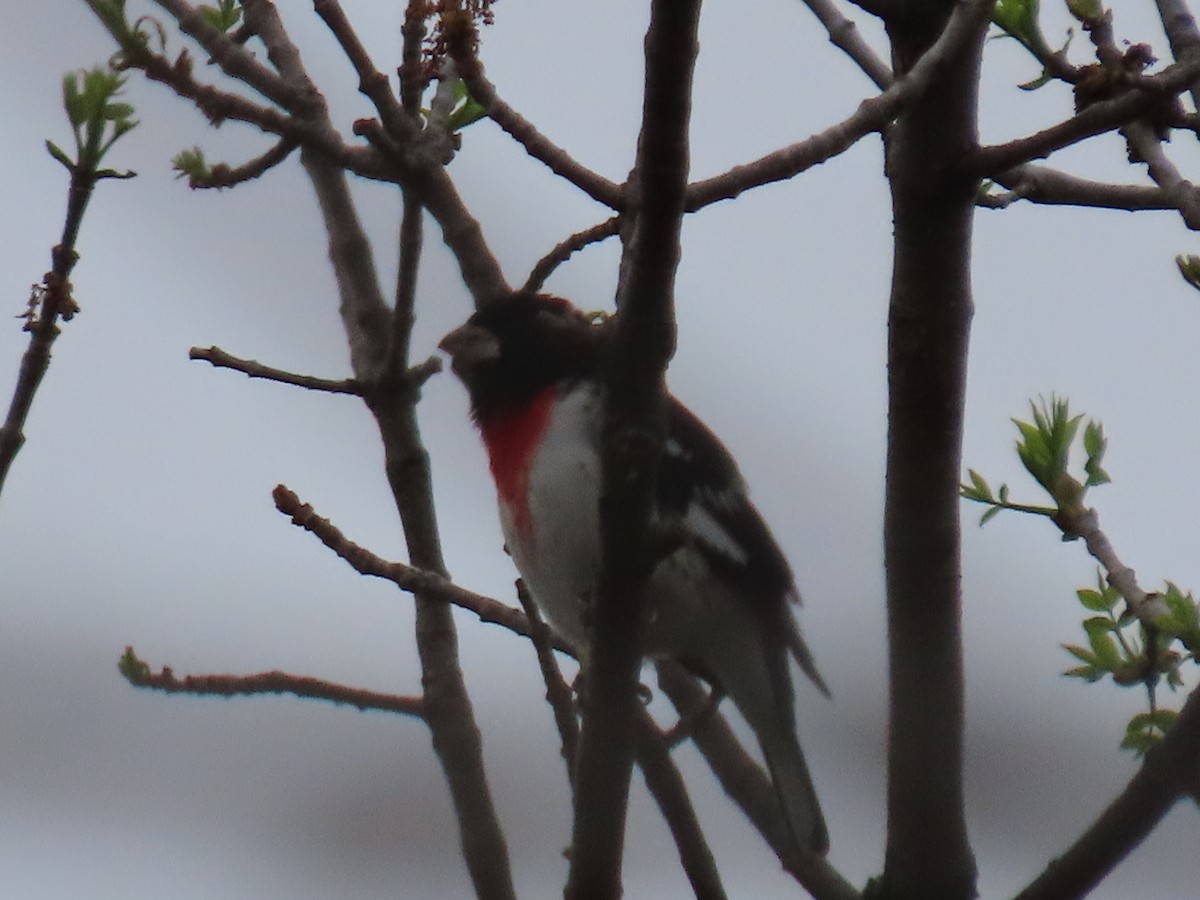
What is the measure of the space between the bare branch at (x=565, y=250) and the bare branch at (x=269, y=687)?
100cm

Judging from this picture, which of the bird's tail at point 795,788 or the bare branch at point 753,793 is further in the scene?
the bird's tail at point 795,788

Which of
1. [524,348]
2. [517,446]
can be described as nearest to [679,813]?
[517,446]

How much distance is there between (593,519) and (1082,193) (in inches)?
64.9

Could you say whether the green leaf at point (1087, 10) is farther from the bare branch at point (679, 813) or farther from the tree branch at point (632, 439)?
the bare branch at point (679, 813)


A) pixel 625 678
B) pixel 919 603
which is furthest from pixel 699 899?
pixel 919 603

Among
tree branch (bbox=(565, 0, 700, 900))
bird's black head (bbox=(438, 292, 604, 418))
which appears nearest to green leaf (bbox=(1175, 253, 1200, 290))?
tree branch (bbox=(565, 0, 700, 900))

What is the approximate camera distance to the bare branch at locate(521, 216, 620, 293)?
3.27 meters

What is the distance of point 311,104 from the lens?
3.62 metres

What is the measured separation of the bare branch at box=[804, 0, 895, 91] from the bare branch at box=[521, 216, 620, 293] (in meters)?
0.59

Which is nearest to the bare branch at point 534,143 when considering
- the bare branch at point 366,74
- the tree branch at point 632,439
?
the tree branch at point 632,439

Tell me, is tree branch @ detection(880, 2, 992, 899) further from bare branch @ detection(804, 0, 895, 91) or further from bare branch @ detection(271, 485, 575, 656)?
bare branch @ detection(271, 485, 575, 656)

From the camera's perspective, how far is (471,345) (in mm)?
4484

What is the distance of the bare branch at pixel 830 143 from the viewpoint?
7.45 feet

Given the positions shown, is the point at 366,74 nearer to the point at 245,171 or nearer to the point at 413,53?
the point at 413,53
